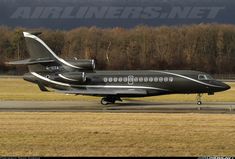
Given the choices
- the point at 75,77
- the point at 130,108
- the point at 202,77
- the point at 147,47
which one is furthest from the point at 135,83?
the point at 147,47

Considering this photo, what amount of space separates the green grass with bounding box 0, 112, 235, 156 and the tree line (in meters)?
93.9

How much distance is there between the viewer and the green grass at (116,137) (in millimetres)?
15930

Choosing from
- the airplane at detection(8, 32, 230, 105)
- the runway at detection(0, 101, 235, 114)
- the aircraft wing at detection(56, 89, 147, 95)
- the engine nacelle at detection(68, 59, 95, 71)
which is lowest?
the runway at detection(0, 101, 235, 114)

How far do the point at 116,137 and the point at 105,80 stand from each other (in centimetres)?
2249

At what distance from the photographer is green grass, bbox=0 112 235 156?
1593 centimetres

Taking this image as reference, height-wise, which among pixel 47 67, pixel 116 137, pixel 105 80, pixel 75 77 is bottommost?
pixel 116 137

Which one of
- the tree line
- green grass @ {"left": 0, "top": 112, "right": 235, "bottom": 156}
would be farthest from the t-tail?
the tree line

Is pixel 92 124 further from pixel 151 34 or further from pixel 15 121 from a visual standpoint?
pixel 151 34

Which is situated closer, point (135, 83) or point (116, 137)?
point (116, 137)

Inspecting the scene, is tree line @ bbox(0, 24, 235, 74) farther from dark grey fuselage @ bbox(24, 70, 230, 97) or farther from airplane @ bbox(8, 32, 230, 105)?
dark grey fuselage @ bbox(24, 70, 230, 97)

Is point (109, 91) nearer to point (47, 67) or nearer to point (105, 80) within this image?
point (105, 80)

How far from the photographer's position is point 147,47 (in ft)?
432

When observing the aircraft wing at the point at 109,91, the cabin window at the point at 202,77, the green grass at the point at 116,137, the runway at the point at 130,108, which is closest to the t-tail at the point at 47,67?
the aircraft wing at the point at 109,91

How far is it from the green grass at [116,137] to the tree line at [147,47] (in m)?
93.9
